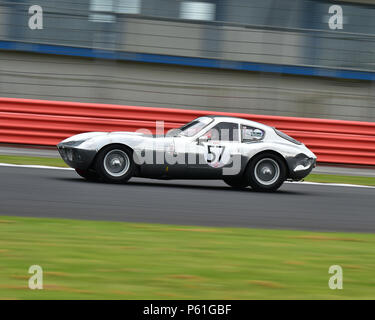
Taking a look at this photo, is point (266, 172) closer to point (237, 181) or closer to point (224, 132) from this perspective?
point (237, 181)

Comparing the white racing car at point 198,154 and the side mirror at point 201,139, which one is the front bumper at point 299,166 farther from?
the side mirror at point 201,139

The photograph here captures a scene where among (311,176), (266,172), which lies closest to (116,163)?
(266,172)

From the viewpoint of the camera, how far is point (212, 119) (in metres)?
10.7

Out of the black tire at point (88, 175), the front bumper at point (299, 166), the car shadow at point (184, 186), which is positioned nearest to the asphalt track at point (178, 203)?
the car shadow at point (184, 186)

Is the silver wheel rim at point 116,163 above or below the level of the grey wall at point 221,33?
below

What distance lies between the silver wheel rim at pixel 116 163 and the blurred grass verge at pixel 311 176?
102 inches

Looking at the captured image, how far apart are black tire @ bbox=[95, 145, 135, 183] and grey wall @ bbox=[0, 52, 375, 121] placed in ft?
20.8

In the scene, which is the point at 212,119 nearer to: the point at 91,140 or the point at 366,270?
the point at 91,140

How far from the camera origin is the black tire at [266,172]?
10.8 m

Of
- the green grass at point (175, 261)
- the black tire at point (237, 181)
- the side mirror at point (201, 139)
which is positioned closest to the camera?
the green grass at point (175, 261)

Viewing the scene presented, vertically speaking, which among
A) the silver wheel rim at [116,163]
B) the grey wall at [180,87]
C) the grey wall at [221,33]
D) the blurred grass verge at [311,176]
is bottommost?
the blurred grass verge at [311,176]

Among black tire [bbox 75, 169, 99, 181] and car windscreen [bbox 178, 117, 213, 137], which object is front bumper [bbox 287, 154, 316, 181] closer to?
car windscreen [bbox 178, 117, 213, 137]

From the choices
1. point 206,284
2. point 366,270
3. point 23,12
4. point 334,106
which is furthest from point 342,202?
point 23,12

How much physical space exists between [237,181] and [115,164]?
2109mm
